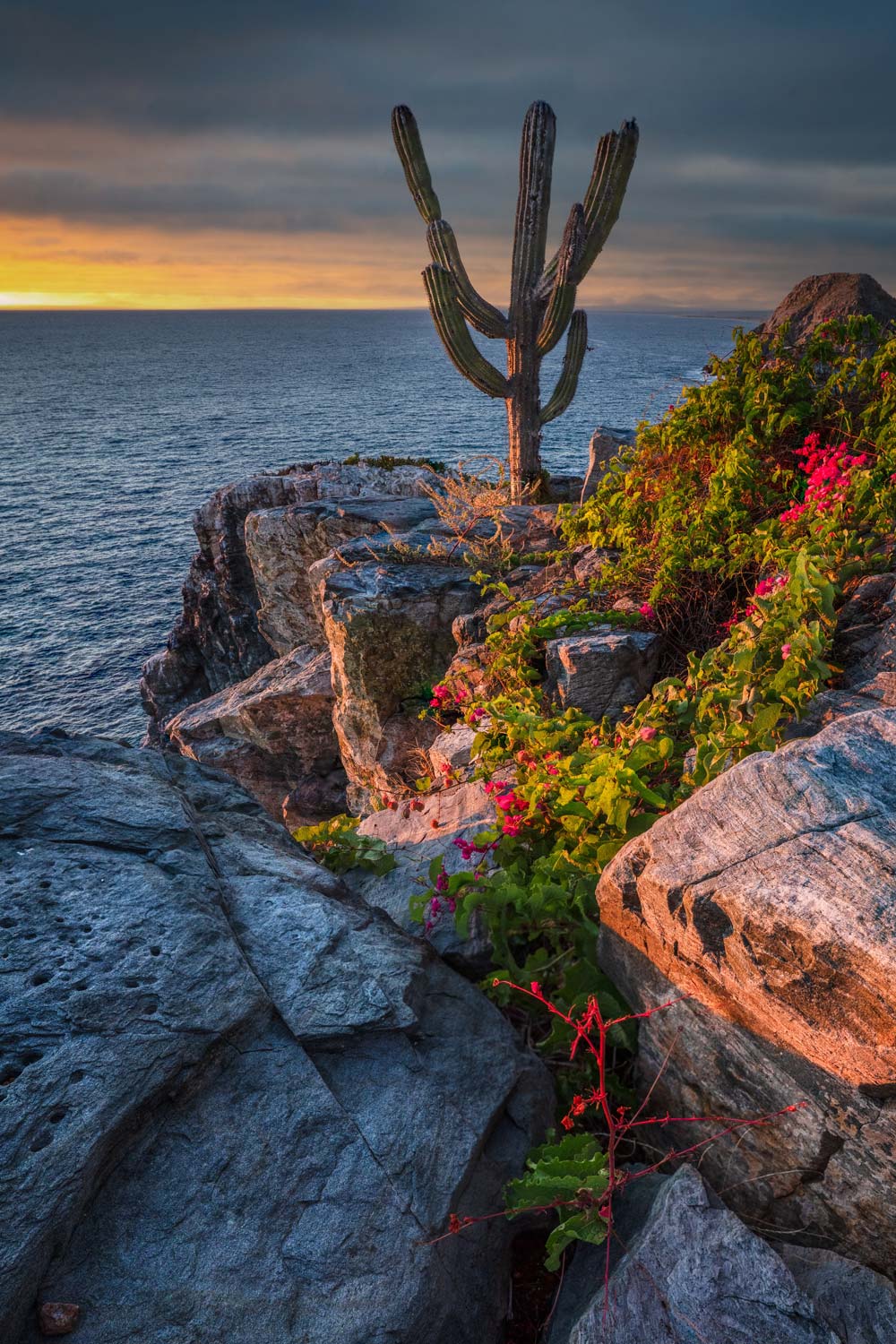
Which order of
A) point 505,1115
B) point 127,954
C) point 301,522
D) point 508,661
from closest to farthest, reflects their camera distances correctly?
1. point 127,954
2. point 505,1115
3. point 508,661
4. point 301,522

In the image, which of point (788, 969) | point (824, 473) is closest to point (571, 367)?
point (824, 473)

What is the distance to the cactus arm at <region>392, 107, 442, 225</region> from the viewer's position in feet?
58.1

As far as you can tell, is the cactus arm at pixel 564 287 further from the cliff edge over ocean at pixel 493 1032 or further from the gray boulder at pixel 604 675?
the cliff edge over ocean at pixel 493 1032

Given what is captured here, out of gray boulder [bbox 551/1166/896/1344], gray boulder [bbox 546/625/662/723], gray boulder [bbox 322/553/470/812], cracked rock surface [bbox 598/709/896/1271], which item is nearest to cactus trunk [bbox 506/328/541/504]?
gray boulder [bbox 322/553/470/812]

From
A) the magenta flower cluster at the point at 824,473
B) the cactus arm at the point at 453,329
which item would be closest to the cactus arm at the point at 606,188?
the cactus arm at the point at 453,329

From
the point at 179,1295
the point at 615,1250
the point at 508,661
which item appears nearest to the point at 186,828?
the point at 179,1295

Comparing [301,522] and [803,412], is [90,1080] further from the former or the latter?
[301,522]

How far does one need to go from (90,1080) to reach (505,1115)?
1.81m

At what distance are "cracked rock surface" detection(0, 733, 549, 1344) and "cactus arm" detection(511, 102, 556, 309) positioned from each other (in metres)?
19.2

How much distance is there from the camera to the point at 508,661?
7172 mm

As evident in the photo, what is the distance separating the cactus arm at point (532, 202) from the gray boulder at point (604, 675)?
16111mm

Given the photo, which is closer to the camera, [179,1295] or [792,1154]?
[179,1295]

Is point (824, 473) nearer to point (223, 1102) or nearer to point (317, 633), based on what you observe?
point (223, 1102)

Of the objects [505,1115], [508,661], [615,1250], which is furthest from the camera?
[508,661]
